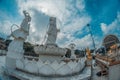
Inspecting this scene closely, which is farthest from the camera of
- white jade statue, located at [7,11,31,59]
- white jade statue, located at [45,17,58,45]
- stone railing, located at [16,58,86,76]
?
white jade statue, located at [45,17,58,45]

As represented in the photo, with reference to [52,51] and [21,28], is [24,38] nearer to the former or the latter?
[21,28]

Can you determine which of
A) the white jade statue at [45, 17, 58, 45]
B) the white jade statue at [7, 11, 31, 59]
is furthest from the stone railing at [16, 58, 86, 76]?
the white jade statue at [45, 17, 58, 45]

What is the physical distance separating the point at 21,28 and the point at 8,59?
205 centimetres

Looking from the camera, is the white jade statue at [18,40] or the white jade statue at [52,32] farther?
the white jade statue at [52,32]

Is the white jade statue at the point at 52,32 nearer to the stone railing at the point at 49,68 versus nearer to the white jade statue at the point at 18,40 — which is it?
the white jade statue at the point at 18,40

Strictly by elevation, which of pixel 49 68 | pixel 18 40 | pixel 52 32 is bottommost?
pixel 49 68

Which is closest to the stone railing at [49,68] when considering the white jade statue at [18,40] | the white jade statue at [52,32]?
the white jade statue at [18,40]

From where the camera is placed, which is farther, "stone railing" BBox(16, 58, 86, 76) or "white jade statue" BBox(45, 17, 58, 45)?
"white jade statue" BBox(45, 17, 58, 45)

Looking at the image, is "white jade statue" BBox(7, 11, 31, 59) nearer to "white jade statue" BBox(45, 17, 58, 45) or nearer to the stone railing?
the stone railing

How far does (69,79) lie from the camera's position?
754cm

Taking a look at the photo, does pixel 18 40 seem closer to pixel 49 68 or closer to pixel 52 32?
pixel 52 32

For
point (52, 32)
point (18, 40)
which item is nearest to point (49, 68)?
point (18, 40)

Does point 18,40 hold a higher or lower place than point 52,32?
lower

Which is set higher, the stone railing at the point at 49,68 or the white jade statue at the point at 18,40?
the white jade statue at the point at 18,40
